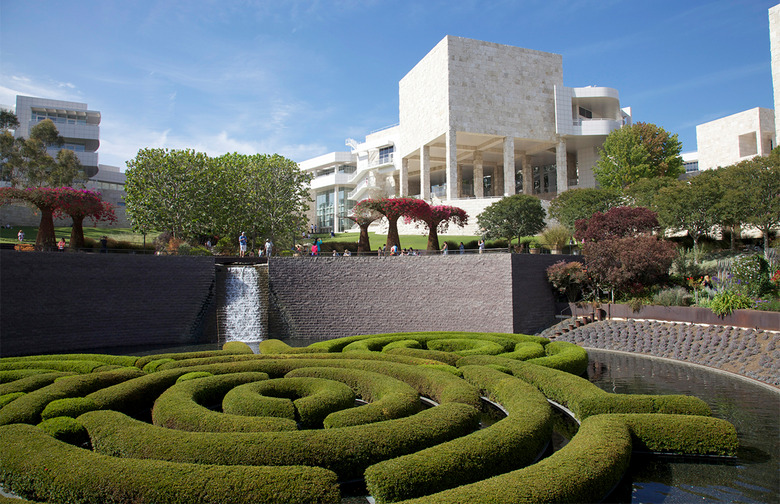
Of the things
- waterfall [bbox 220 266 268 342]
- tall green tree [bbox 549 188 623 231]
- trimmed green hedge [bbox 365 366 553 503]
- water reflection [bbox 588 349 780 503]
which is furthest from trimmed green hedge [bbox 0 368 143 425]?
tall green tree [bbox 549 188 623 231]

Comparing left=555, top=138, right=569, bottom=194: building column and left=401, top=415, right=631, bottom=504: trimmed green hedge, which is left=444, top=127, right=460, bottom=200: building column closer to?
left=555, top=138, right=569, bottom=194: building column

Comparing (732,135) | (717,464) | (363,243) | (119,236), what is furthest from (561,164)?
(717,464)

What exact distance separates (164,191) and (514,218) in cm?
2847

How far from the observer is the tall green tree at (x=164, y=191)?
103 ft

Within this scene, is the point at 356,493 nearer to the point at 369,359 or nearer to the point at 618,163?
the point at 369,359

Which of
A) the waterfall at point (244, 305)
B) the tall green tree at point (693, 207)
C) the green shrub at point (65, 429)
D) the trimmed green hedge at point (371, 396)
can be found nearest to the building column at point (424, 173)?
A: the tall green tree at point (693, 207)

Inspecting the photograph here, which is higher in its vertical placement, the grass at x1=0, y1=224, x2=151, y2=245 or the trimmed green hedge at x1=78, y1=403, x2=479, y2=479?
the grass at x1=0, y1=224, x2=151, y2=245

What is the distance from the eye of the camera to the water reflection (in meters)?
7.85

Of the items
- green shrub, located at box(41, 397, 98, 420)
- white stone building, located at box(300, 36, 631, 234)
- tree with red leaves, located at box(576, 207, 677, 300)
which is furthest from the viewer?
white stone building, located at box(300, 36, 631, 234)

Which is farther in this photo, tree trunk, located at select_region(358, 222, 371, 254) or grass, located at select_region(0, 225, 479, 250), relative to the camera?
grass, located at select_region(0, 225, 479, 250)

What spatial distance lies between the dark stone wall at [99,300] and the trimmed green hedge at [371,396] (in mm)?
15187

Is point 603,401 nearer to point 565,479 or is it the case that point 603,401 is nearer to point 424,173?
point 565,479

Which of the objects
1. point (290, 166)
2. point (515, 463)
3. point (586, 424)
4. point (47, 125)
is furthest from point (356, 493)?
point (47, 125)

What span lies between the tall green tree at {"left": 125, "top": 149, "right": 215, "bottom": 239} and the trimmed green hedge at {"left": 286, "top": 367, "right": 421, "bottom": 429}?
22801mm
